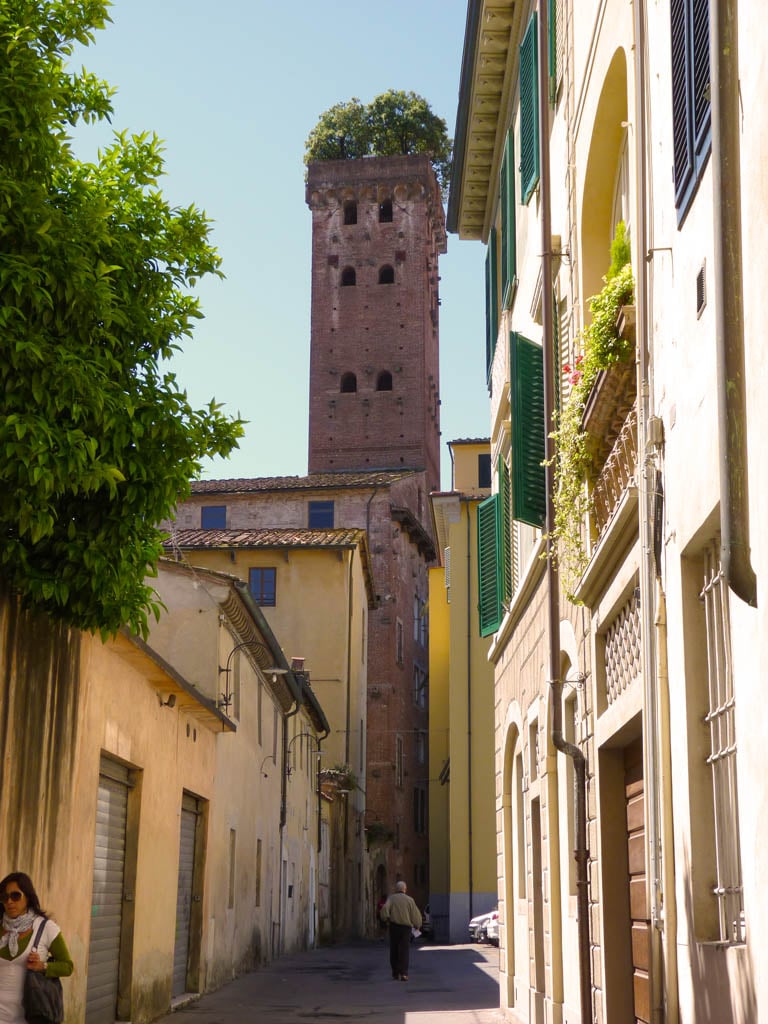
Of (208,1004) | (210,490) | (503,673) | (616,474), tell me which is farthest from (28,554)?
(210,490)

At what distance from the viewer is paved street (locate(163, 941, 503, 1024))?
15359 millimetres

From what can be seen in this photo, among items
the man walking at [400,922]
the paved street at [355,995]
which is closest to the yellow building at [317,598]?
the paved street at [355,995]

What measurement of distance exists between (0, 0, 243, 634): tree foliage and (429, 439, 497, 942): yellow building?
95.5ft

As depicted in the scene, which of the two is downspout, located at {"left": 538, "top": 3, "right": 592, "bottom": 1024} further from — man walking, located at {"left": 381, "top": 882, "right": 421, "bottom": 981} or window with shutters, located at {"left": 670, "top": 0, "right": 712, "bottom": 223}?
man walking, located at {"left": 381, "top": 882, "right": 421, "bottom": 981}

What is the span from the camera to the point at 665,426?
6.65m

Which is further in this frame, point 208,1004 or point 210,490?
point 210,490

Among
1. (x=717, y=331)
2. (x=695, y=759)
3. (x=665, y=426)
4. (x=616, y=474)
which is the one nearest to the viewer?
(x=717, y=331)

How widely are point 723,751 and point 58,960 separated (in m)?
3.68

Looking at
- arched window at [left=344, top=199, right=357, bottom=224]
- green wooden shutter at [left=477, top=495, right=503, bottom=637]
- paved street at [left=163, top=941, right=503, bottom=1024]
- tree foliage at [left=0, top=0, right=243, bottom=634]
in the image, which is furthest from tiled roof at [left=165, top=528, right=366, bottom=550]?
arched window at [left=344, top=199, right=357, bottom=224]

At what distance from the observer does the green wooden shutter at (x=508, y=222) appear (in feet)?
48.5

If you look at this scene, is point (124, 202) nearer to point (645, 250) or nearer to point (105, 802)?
point (645, 250)

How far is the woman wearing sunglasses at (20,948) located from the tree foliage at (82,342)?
91.6 inches

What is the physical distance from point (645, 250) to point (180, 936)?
1303cm

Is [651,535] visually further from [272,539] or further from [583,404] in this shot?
[272,539]
